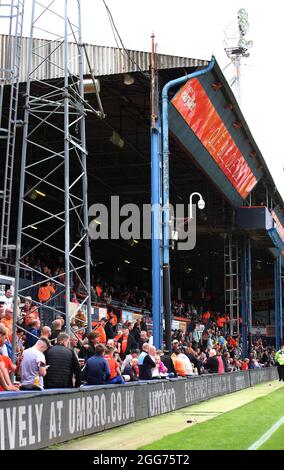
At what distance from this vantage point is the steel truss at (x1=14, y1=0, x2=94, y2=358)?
18234 mm

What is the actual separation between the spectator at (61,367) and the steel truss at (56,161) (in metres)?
3.94

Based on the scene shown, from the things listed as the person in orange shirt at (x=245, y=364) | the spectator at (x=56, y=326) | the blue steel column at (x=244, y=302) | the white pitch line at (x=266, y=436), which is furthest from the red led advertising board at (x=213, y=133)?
the white pitch line at (x=266, y=436)

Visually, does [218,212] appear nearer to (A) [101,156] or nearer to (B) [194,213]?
(B) [194,213]

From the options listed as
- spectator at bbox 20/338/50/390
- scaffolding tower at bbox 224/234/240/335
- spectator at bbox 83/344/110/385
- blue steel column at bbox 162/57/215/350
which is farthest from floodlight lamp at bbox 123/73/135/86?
spectator at bbox 20/338/50/390

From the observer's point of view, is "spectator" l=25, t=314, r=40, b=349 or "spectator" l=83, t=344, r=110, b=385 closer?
"spectator" l=83, t=344, r=110, b=385

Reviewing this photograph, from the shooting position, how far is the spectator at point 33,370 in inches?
482

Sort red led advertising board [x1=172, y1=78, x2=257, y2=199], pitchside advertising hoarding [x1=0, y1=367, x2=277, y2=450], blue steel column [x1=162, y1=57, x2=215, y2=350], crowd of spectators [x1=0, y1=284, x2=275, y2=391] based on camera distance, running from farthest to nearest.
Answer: red led advertising board [x1=172, y1=78, x2=257, y2=199]
blue steel column [x1=162, y1=57, x2=215, y2=350]
crowd of spectators [x1=0, y1=284, x2=275, y2=391]
pitchside advertising hoarding [x1=0, y1=367, x2=277, y2=450]

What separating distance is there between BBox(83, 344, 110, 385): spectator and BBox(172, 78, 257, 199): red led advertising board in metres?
12.2

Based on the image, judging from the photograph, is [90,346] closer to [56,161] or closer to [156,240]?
[156,240]

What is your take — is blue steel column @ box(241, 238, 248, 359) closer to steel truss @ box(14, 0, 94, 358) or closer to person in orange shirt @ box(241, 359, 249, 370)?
person in orange shirt @ box(241, 359, 249, 370)

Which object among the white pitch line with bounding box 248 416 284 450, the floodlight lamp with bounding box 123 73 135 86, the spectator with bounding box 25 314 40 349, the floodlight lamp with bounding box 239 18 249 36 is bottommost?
the white pitch line with bounding box 248 416 284 450

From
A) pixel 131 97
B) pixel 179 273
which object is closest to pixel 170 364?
pixel 131 97

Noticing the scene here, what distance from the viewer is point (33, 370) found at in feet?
40.5
